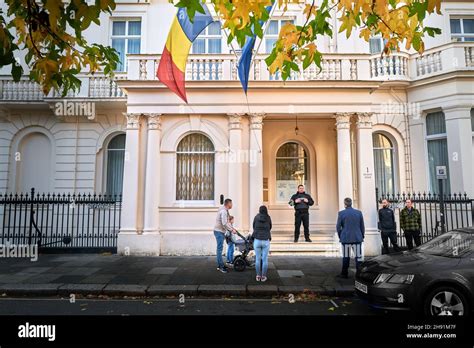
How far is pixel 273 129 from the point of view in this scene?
14641 millimetres

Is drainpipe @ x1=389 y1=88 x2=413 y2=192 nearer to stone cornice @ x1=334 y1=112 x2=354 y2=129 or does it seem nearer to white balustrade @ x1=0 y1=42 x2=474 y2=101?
white balustrade @ x1=0 y1=42 x2=474 y2=101

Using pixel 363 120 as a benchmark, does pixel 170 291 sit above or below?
below

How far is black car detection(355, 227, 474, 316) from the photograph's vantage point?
5238 mm

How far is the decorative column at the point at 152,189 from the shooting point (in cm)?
1189

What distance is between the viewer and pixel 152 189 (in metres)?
12.2

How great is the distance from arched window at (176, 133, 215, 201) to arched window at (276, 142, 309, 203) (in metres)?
3.32

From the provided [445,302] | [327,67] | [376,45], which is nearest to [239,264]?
[445,302]

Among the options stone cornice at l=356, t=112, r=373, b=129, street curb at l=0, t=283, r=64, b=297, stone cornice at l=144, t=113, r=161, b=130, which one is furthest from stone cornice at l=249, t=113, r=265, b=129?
street curb at l=0, t=283, r=64, b=297

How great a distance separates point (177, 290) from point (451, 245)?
548 centimetres

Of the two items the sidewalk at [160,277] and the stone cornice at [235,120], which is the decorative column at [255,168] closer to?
the stone cornice at [235,120]

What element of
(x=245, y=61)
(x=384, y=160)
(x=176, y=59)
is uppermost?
(x=176, y=59)

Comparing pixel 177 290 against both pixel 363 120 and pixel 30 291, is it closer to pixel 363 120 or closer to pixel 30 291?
pixel 30 291

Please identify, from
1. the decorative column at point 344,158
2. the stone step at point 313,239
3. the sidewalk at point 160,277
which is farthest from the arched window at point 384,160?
the sidewalk at point 160,277

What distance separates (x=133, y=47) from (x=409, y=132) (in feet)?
42.4
